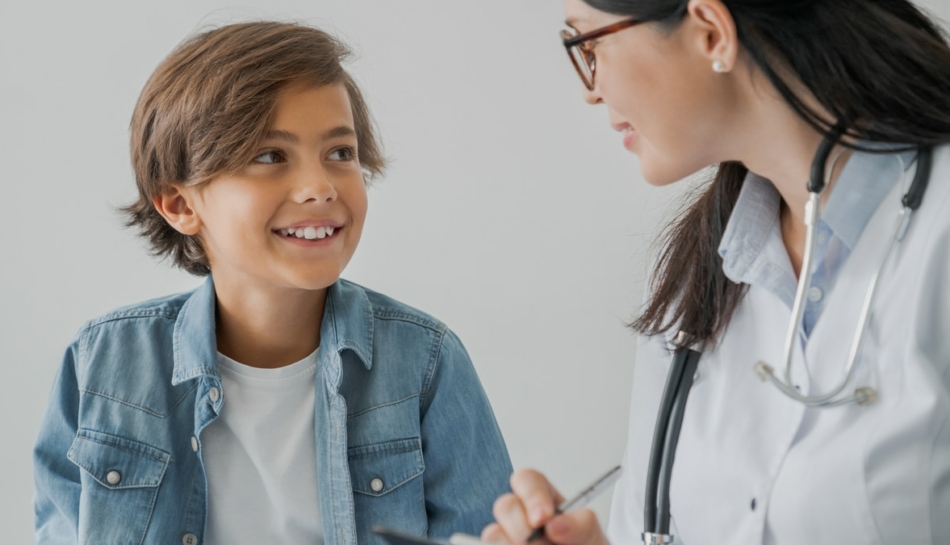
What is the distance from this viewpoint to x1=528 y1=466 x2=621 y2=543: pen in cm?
93

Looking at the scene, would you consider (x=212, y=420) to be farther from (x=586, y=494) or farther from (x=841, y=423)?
(x=841, y=423)

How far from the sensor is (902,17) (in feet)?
3.60

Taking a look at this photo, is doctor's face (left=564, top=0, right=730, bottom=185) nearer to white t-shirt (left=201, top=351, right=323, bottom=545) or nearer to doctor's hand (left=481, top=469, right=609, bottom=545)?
doctor's hand (left=481, top=469, right=609, bottom=545)

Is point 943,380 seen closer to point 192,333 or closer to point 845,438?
point 845,438

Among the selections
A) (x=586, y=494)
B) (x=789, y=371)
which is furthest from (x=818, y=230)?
(x=586, y=494)

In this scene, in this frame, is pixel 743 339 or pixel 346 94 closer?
pixel 743 339

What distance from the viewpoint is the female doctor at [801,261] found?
3.29 feet

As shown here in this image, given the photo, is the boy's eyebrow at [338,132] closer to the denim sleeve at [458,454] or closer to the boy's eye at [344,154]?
the boy's eye at [344,154]

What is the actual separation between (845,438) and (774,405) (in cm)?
11

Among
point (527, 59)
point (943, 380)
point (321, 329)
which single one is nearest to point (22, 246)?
point (321, 329)

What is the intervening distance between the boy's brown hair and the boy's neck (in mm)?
196

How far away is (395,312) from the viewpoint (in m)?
1.62

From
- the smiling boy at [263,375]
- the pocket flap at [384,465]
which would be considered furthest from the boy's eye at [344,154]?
the pocket flap at [384,465]

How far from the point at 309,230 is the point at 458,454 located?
403mm
